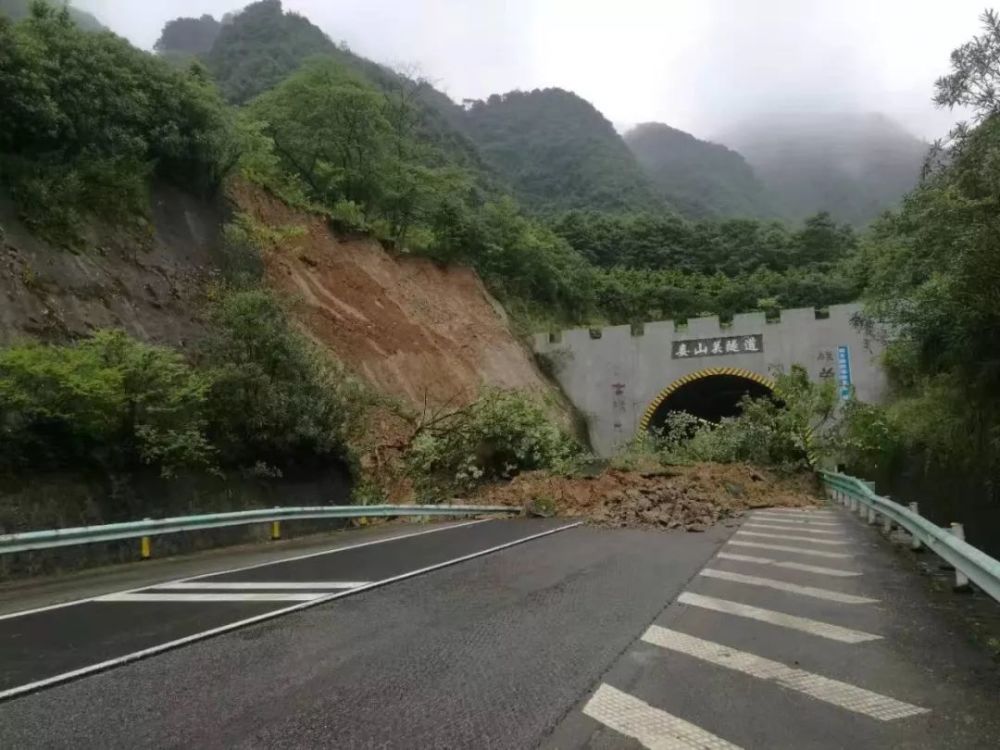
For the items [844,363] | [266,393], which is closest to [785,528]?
[266,393]

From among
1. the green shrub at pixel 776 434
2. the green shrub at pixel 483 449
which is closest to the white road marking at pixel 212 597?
the green shrub at pixel 483 449

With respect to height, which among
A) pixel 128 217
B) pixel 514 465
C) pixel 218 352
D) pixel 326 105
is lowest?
pixel 514 465

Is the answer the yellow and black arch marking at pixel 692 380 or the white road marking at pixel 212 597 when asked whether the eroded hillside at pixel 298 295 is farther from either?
the white road marking at pixel 212 597

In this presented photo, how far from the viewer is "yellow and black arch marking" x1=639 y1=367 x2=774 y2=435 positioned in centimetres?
3578

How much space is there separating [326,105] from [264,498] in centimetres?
2179

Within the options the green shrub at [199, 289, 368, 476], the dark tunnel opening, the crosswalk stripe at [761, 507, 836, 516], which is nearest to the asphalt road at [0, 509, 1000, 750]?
the green shrub at [199, 289, 368, 476]

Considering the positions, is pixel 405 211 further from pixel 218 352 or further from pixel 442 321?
pixel 218 352

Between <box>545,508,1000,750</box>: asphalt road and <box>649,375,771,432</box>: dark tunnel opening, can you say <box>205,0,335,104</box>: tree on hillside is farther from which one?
<box>545,508,1000,750</box>: asphalt road

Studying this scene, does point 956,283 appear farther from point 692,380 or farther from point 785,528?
point 692,380

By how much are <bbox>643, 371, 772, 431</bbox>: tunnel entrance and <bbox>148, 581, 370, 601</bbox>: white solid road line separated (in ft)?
92.7

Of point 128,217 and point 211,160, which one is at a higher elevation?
point 211,160

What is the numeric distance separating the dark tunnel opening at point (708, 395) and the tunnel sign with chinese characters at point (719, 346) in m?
1.18

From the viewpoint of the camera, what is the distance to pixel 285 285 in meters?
25.6

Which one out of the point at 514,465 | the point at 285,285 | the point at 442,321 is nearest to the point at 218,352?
the point at 514,465
